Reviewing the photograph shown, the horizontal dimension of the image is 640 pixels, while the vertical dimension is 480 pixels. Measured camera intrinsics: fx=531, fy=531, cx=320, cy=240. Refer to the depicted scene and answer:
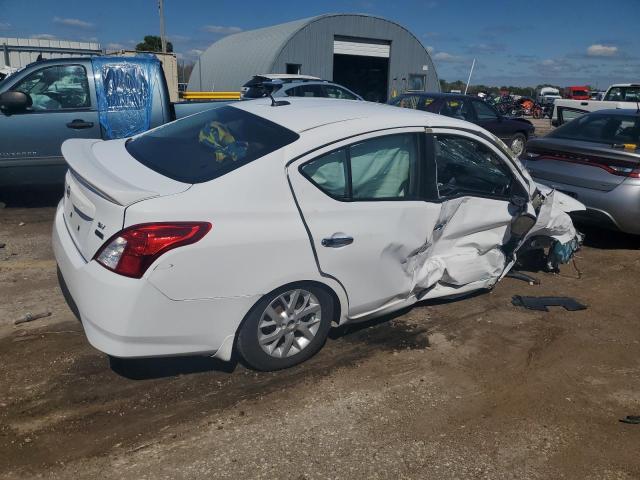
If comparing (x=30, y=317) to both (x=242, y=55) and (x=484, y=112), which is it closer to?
(x=484, y=112)

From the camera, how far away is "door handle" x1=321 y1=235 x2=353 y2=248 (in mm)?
3080

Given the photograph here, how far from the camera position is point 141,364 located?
330 cm

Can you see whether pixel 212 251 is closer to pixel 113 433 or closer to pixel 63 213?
pixel 113 433

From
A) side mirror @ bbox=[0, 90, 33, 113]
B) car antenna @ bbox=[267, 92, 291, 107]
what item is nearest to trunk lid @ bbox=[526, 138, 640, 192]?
car antenna @ bbox=[267, 92, 291, 107]

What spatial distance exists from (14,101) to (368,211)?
465 centimetres

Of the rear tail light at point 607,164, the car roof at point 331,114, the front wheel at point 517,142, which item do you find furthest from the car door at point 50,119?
the front wheel at point 517,142

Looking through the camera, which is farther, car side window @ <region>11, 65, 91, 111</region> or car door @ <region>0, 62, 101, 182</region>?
car side window @ <region>11, 65, 91, 111</region>

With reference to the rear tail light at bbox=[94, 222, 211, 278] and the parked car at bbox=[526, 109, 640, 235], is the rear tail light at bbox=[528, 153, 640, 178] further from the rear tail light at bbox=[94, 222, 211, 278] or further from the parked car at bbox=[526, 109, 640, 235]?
the rear tail light at bbox=[94, 222, 211, 278]

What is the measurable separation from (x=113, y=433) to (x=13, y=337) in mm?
1345

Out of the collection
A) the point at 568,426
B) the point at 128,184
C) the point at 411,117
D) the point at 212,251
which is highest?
the point at 411,117

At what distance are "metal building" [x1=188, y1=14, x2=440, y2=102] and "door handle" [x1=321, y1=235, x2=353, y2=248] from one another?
22.4 m

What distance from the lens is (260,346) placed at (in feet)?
10.3

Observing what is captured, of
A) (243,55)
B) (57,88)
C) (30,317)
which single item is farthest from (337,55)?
(30,317)

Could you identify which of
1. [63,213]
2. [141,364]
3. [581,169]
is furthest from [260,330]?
[581,169]
